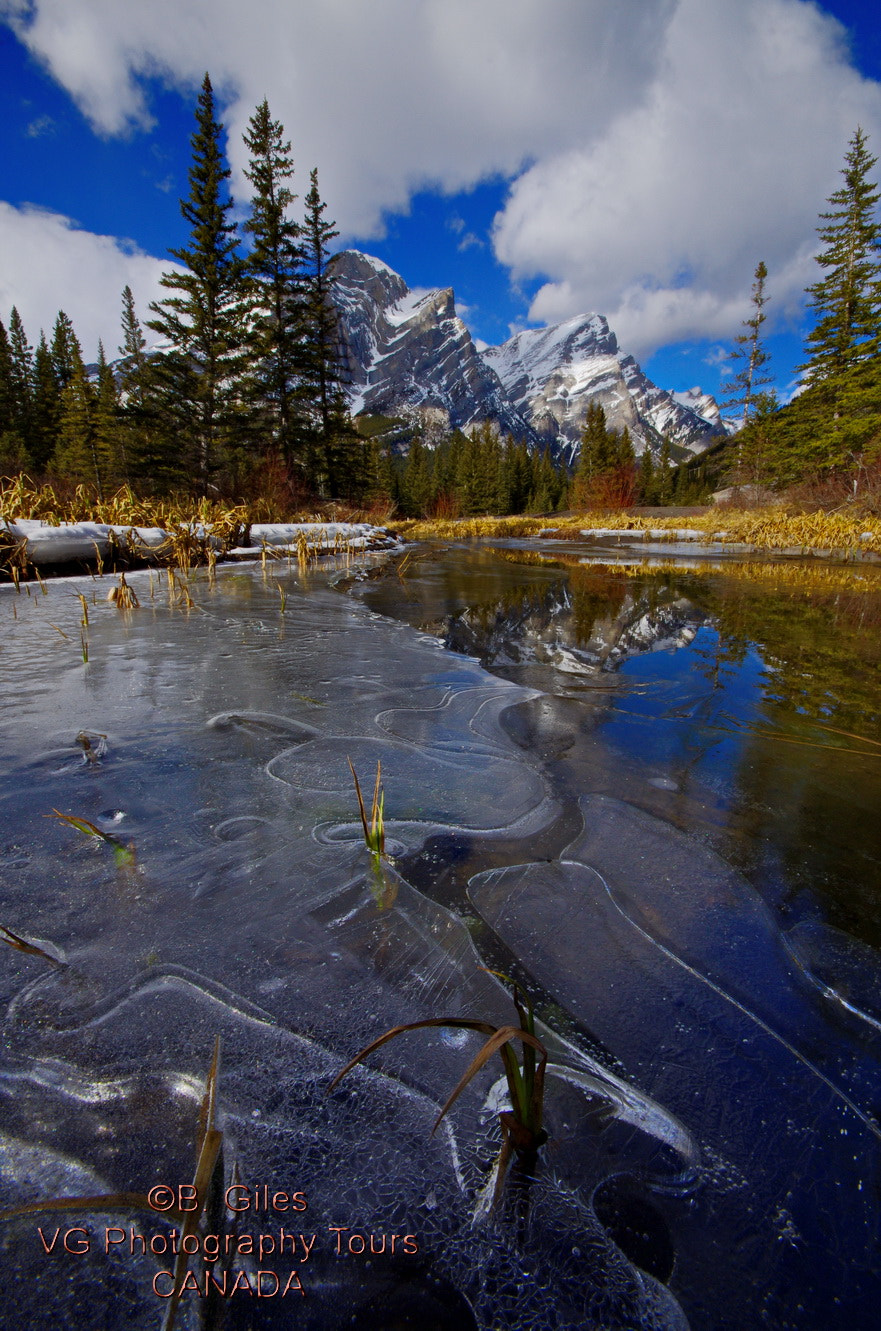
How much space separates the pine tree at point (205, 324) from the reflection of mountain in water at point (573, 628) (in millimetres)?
15123

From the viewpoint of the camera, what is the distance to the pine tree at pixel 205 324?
1670 centimetres

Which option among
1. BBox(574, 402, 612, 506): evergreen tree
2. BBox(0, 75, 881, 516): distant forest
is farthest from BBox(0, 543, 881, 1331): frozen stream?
BBox(574, 402, 612, 506): evergreen tree

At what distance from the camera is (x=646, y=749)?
229 cm

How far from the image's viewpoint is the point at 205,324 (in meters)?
16.8

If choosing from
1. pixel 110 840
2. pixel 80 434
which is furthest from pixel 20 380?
pixel 110 840

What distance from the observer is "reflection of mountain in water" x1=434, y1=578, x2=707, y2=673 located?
3.95m

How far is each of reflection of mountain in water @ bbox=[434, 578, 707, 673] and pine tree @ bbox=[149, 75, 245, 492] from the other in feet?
49.6

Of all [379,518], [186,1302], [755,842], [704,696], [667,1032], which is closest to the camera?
[186,1302]

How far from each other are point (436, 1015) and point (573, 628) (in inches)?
167

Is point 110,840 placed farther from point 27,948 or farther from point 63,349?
point 63,349

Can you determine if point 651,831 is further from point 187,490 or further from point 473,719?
point 187,490

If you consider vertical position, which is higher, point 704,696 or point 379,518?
point 379,518

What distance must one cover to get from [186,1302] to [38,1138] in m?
0.33

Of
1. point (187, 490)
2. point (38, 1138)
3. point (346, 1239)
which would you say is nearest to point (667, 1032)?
point (346, 1239)
